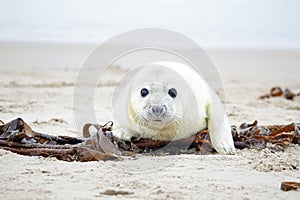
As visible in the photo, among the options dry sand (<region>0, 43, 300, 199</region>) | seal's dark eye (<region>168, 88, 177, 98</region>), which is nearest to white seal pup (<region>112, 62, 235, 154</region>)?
seal's dark eye (<region>168, 88, 177, 98</region>)

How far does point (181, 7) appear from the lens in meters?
34.3

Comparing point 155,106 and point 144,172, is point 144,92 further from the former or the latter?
point 144,172

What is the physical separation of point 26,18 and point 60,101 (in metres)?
21.5

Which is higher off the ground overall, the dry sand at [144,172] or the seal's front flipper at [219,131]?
the seal's front flipper at [219,131]

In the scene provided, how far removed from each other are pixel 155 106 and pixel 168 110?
0.39 feet

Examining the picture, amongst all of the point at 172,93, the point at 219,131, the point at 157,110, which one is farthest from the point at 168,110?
the point at 219,131

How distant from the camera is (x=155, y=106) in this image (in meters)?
3.87

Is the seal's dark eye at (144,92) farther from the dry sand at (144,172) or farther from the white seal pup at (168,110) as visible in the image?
the dry sand at (144,172)

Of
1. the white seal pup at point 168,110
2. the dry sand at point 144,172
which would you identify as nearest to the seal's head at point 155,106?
the white seal pup at point 168,110

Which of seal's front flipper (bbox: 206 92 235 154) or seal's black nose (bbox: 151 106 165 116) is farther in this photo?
seal's front flipper (bbox: 206 92 235 154)

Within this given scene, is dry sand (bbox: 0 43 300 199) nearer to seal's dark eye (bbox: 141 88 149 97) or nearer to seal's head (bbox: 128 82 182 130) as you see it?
seal's head (bbox: 128 82 182 130)

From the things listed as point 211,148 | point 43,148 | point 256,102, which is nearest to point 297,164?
point 211,148

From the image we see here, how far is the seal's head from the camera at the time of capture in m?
3.89

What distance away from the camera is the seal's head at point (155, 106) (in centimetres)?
389
